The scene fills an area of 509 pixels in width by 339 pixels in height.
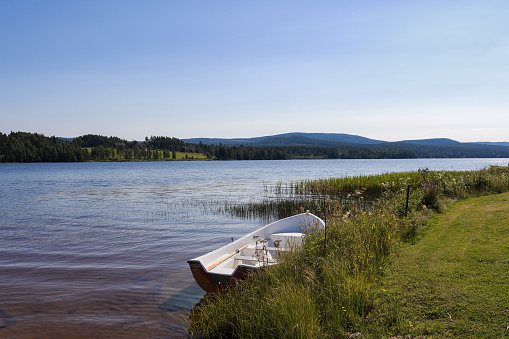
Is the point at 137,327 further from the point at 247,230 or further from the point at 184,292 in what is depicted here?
the point at 247,230

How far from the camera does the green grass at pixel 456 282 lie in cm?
432

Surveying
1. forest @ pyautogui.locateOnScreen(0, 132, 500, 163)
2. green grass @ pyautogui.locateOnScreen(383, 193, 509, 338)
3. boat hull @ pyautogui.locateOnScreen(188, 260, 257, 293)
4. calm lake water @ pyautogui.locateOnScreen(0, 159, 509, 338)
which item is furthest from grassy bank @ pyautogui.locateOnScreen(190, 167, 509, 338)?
forest @ pyautogui.locateOnScreen(0, 132, 500, 163)

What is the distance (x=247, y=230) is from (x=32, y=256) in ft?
24.4

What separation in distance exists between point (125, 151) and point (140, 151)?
5.08 metres

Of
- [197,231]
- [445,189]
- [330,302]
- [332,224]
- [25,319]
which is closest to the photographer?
[330,302]

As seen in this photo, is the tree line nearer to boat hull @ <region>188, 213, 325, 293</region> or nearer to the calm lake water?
the calm lake water

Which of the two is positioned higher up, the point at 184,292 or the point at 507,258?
the point at 507,258

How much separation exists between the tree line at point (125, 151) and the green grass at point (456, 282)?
387 ft

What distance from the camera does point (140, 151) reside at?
127062 millimetres

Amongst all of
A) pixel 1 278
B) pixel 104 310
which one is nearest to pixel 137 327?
pixel 104 310

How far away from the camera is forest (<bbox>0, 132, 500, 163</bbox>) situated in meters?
108

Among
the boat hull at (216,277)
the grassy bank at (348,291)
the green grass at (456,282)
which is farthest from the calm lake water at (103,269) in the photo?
the green grass at (456,282)

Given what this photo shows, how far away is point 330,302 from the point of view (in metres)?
5.01

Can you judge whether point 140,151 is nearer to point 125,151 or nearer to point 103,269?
point 125,151
